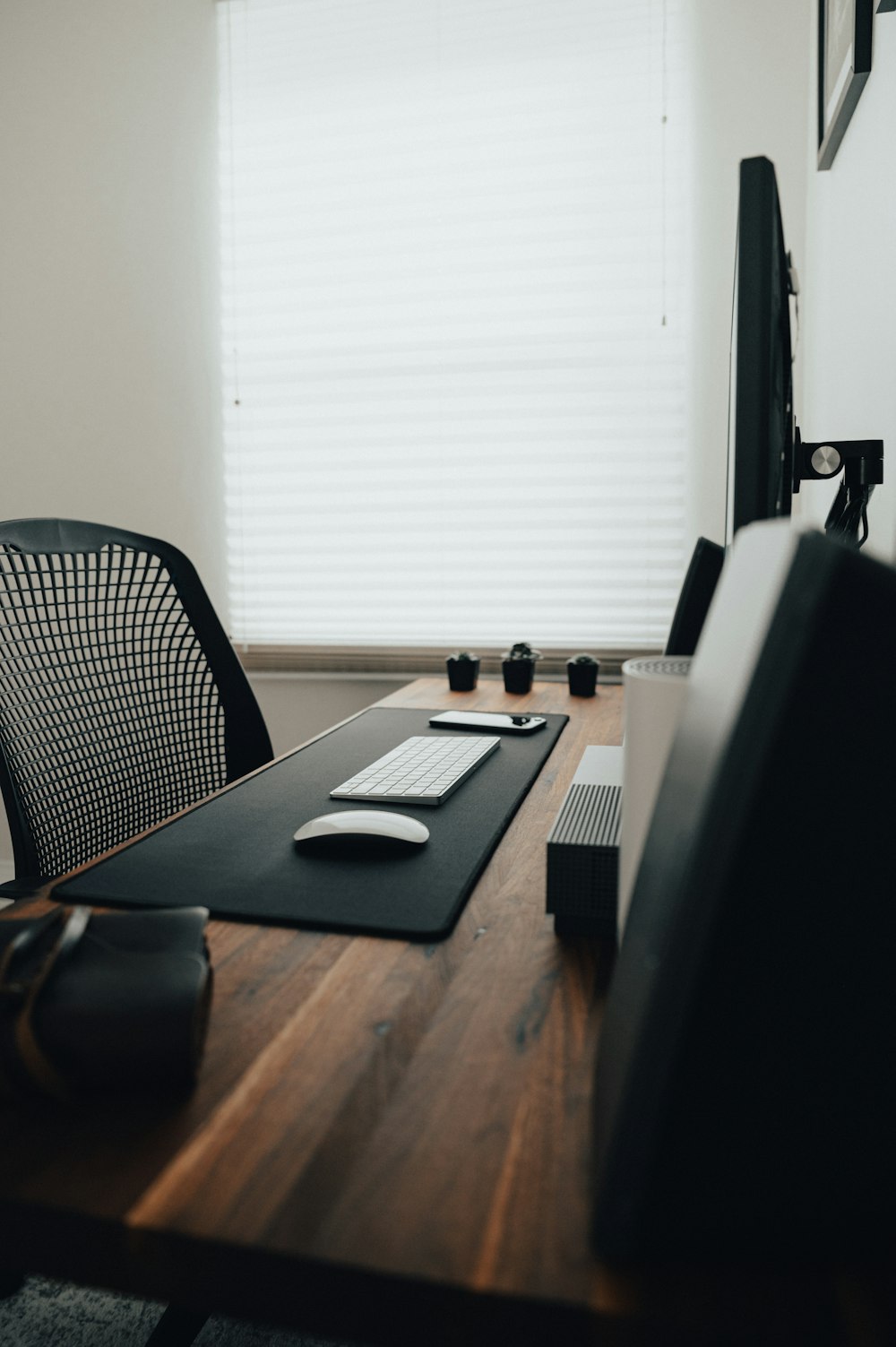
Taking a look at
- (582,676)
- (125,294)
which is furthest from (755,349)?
(125,294)

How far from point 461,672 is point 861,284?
0.99m

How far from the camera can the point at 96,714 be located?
1252 millimetres

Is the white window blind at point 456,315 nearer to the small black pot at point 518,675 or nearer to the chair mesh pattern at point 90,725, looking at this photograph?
the small black pot at point 518,675

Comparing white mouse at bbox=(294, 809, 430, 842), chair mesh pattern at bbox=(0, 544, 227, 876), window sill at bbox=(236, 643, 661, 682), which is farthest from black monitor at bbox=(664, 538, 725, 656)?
window sill at bbox=(236, 643, 661, 682)

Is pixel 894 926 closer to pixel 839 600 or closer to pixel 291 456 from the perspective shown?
pixel 839 600

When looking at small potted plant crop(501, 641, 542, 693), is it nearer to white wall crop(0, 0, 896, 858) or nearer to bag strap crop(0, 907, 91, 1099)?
white wall crop(0, 0, 896, 858)

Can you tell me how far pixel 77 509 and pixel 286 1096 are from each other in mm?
2418

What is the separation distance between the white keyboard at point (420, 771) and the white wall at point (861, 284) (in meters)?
0.54

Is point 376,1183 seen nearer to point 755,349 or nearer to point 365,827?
point 365,827

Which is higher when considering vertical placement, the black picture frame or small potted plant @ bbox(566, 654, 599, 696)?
the black picture frame

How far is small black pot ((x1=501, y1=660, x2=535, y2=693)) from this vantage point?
1.78m

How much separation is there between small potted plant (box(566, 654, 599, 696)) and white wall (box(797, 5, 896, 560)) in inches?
23.1

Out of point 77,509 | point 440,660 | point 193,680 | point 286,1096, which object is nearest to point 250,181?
point 77,509

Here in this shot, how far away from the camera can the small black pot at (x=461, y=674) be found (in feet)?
5.98
